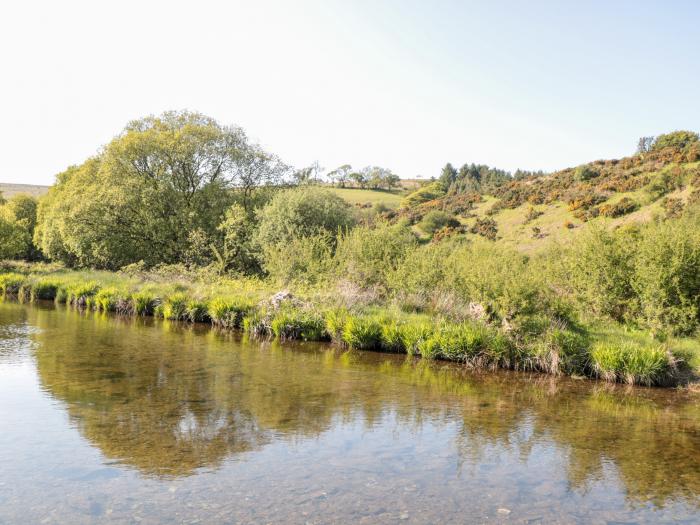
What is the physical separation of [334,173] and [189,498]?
111m

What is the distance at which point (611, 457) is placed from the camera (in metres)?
9.87

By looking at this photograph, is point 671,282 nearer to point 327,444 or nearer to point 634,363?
point 634,363

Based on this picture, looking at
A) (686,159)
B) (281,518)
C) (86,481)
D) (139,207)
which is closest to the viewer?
(281,518)

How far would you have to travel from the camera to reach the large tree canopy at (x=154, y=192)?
3906 centimetres

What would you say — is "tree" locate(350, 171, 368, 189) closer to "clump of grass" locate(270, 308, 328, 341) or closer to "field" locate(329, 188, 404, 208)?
"field" locate(329, 188, 404, 208)

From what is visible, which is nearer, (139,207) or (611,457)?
(611,457)

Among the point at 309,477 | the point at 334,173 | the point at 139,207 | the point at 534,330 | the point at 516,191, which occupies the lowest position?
the point at 309,477

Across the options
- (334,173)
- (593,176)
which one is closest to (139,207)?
(593,176)

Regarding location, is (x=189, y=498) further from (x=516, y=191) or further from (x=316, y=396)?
(x=516, y=191)

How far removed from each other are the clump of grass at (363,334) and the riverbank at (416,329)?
35 mm

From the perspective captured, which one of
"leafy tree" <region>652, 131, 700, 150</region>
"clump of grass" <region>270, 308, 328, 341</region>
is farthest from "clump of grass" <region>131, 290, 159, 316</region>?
"leafy tree" <region>652, 131, 700, 150</region>

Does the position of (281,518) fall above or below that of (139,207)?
below

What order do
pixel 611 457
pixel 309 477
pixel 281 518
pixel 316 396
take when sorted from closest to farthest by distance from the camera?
pixel 281 518
pixel 309 477
pixel 611 457
pixel 316 396

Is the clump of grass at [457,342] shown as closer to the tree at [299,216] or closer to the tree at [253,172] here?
the tree at [299,216]
